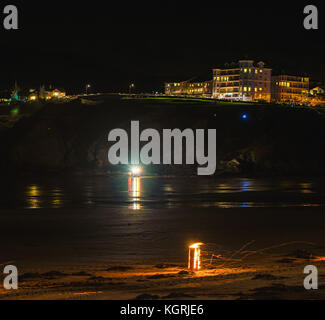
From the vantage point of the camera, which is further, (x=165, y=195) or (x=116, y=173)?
(x=116, y=173)

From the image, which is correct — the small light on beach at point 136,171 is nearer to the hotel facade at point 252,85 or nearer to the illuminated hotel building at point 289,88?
the hotel facade at point 252,85

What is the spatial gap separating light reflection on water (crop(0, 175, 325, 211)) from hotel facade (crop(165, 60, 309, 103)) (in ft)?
280

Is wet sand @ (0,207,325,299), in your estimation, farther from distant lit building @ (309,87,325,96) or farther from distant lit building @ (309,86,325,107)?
distant lit building @ (309,87,325,96)

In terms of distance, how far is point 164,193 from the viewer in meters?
47.8

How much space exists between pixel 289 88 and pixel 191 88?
30.9 metres

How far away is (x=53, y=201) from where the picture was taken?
41.5 metres

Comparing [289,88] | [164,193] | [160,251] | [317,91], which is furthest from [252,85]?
[160,251]

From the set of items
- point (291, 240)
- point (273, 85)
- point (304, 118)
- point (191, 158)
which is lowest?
point (291, 240)

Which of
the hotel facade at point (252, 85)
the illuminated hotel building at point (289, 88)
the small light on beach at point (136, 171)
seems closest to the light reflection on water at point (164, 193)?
the small light on beach at point (136, 171)

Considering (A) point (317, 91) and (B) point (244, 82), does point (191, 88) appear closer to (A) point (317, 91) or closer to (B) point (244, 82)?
(B) point (244, 82)

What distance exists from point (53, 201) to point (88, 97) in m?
66.0

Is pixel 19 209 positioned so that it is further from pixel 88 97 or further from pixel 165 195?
pixel 88 97
